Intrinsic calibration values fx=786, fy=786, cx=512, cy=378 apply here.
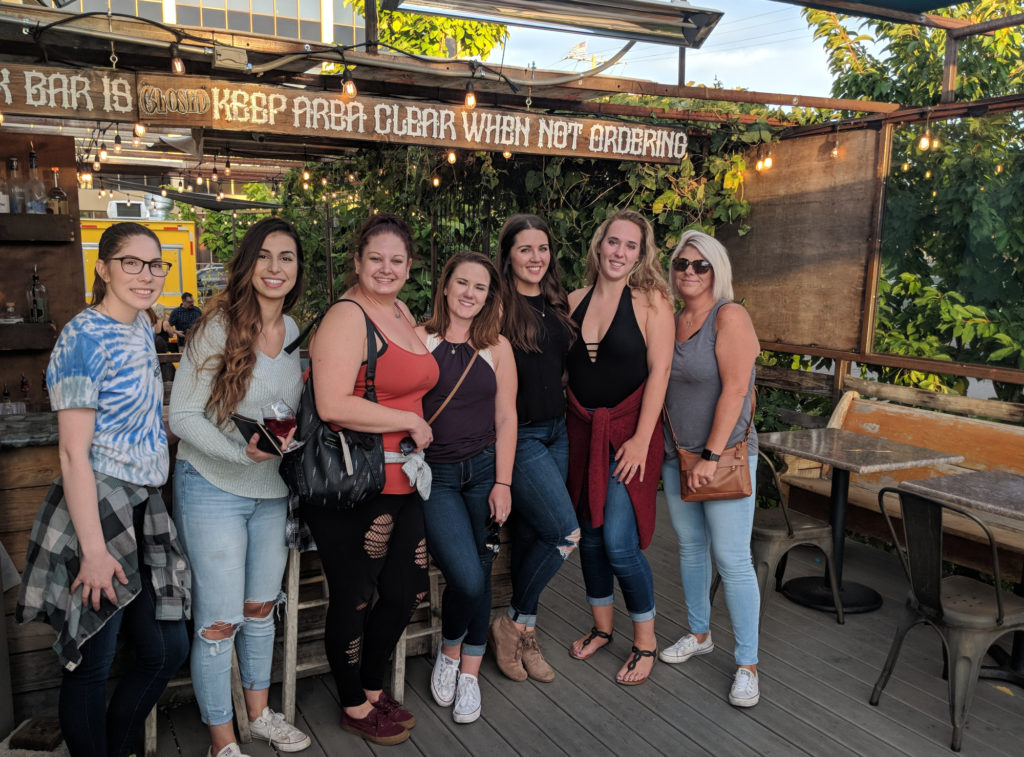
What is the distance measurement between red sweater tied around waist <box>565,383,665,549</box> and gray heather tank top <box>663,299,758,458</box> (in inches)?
4.2

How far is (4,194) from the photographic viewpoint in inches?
196

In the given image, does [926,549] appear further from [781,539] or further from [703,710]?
[703,710]

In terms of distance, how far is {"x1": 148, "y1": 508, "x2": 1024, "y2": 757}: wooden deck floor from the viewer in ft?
8.79

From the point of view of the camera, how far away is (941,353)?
4.64 m

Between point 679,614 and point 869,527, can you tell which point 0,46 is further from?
point 869,527

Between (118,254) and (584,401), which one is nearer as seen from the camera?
(118,254)

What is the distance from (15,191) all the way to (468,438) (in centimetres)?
405

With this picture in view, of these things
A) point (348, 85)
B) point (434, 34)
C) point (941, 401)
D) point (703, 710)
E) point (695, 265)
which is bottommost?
point (703, 710)

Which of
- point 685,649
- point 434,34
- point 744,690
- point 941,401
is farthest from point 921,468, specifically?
point 434,34

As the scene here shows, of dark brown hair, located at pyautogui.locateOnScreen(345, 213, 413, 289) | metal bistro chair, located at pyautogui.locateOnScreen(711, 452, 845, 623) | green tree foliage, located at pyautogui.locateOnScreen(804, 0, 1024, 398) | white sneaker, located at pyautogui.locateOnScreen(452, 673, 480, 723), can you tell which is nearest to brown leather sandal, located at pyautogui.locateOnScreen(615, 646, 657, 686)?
white sneaker, located at pyautogui.locateOnScreen(452, 673, 480, 723)

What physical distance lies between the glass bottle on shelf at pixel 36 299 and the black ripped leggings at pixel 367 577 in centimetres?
377

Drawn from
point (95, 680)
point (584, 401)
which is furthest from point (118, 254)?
point (584, 401)

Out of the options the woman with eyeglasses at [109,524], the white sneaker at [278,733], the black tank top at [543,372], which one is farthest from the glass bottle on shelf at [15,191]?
the white sneaker at [278,733]

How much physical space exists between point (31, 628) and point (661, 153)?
13.8 feet
